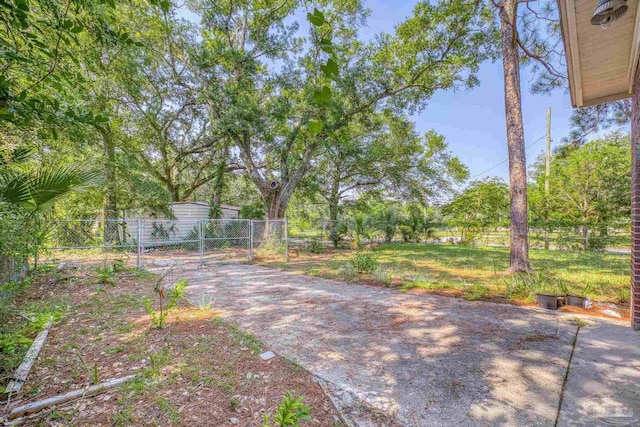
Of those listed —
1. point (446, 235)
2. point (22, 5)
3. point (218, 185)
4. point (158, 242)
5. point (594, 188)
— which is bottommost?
point (446, 235)

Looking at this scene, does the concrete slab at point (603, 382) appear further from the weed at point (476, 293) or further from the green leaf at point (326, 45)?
the green leaf at point (326, 45)

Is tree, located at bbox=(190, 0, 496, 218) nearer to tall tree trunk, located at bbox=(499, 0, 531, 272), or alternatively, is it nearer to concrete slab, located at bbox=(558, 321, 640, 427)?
tall tree trunk, located at bbox=(499, 0, 531, 272)

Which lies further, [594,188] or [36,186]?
[594,188]

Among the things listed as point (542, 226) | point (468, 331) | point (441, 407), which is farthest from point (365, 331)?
point (542, 226)

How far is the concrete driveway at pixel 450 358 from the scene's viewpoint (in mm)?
1708

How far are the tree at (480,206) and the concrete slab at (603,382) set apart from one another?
1159cm

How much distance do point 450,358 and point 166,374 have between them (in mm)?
2265

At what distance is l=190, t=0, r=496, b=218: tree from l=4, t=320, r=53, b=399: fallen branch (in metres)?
6.62

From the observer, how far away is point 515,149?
5.93 metres

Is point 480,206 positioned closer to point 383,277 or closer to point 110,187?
point 383,277

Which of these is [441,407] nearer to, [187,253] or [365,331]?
[365,331]

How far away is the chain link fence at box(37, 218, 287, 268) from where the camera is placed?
6508 mm

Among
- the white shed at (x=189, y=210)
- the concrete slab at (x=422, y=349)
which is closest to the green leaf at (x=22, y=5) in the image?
the concrete slab at (x=422, y=349)

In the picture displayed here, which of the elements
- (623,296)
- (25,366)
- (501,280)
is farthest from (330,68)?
(501,280)
